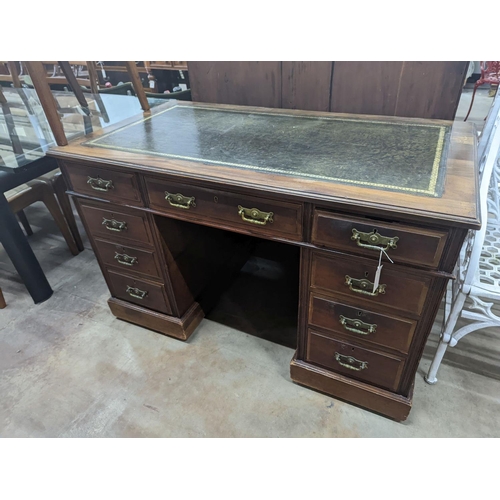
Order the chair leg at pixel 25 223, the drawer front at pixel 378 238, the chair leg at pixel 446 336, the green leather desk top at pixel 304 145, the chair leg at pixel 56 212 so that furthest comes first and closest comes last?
the chair leg at pixel 25 223 → the chair leg at pixel 56 212 → the chair leg at pixel 446 336 → the green leather desk top at pixel 304 145 → the drawer front at pixel 378 238

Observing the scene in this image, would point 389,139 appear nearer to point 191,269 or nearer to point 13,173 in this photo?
point 191,269

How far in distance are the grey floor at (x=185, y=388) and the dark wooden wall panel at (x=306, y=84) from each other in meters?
1.06

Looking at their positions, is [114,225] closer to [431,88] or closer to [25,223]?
[431,88]

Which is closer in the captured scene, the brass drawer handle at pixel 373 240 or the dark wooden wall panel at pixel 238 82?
the brass drawer handle at pixel 373 240

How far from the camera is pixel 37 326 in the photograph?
5.78ft

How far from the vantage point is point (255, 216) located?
1.06 meters

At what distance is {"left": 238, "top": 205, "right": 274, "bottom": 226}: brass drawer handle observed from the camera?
3.41 ft

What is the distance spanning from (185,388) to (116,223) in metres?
0.70

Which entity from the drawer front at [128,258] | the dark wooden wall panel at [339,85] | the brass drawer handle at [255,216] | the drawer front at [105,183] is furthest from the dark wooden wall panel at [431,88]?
the drawer front at [128,258]

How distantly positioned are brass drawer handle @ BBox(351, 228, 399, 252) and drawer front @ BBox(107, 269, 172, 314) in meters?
0.87

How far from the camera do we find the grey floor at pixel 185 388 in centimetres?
129

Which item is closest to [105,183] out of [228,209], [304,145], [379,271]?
[228,209]

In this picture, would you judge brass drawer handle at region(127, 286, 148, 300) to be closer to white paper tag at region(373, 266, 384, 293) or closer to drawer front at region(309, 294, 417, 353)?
drawer front at region(309, 294, 417, 353)

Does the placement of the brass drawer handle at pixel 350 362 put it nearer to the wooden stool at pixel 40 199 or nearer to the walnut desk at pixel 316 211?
the walnut desk at pixel 316 211
